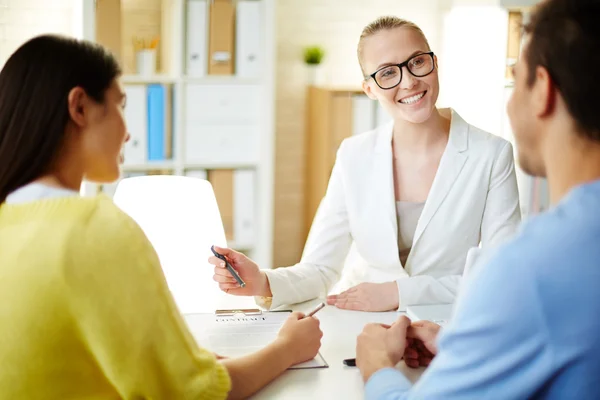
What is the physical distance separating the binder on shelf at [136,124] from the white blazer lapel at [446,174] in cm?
201

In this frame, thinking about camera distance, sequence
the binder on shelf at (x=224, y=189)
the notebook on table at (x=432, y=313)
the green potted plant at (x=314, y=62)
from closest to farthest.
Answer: the notebook on table at (x=432, y=313), the binder on shelf at (x=224, y=189), the green potted plant at (x=314, y=62)

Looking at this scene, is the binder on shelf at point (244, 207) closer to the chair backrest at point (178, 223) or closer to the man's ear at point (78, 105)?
the chair backrest at point (178, 223)

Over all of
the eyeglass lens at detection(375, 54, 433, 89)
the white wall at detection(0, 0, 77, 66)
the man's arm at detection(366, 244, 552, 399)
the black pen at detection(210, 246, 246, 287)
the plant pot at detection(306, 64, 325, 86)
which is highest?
the white wall at detection(0, 0, 77, 66)

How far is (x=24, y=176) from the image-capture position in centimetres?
129

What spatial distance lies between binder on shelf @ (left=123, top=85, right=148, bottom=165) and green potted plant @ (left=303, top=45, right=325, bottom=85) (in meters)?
1.06

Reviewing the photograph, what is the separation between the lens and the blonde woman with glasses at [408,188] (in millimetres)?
2268

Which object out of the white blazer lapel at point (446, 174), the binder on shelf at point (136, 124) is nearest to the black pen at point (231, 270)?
the white blazer lapel at point (446, 174)

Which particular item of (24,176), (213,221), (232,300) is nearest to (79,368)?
(24,176)

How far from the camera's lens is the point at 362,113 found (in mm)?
4496

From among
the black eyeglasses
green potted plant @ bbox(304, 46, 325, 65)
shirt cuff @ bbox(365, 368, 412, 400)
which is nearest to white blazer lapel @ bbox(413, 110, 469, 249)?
the black eyeglasses

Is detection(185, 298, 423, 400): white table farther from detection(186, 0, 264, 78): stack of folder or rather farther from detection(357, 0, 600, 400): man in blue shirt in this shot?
detection(186, 0, 264, 78): stack of folder

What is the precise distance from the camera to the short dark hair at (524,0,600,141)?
107 cm

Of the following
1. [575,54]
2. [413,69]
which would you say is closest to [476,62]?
[413,69]

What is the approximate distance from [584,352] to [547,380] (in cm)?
7
